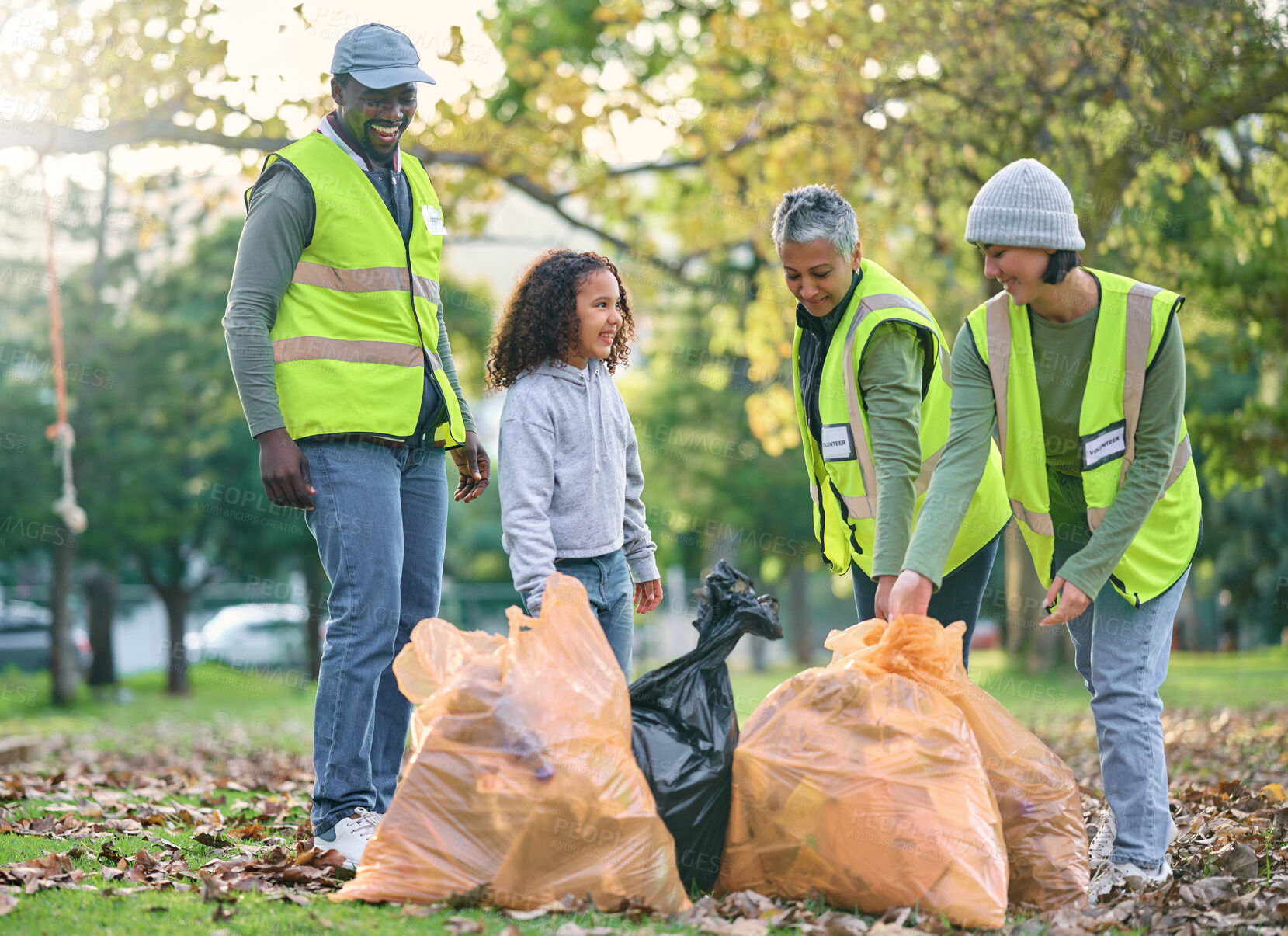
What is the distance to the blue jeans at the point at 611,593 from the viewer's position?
10.9 ft

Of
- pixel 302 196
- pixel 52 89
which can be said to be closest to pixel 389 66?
pixel 302 196

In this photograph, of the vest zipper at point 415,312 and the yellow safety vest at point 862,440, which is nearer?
the yellow safety vest at point 862,440

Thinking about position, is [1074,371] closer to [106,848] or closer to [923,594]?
[923,594]

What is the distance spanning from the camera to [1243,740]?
7.24 m

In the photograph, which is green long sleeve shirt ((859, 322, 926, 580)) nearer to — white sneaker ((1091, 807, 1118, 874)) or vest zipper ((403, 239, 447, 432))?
white sneaker ((1091, 807, 1118, 874))

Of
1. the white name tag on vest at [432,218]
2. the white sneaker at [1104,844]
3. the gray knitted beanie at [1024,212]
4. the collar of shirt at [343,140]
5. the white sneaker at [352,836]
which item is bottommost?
the white sneaker at [1104,844]

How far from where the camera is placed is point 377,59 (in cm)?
327

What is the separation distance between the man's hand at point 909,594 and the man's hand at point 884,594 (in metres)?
0.11

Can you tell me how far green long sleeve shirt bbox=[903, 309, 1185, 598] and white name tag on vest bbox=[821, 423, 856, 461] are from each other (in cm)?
23

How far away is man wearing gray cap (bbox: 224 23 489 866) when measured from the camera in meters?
3.18

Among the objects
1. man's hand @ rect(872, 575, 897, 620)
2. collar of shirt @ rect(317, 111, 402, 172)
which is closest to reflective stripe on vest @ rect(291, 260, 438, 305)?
collar of shirt @ rect(317, 111, 402, 172)

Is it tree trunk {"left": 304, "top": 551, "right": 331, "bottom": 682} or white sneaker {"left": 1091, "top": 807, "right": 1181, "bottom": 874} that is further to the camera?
tree trunk {"left": 304, "top": 551, "right": 331, "bottom": 682}

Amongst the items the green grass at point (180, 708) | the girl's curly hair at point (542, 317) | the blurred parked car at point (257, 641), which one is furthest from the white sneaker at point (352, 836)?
the blurred parked car at point (257, 641)

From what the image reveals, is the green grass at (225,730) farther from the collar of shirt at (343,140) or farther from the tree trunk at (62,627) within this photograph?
the collar of shirt at (343,140)
